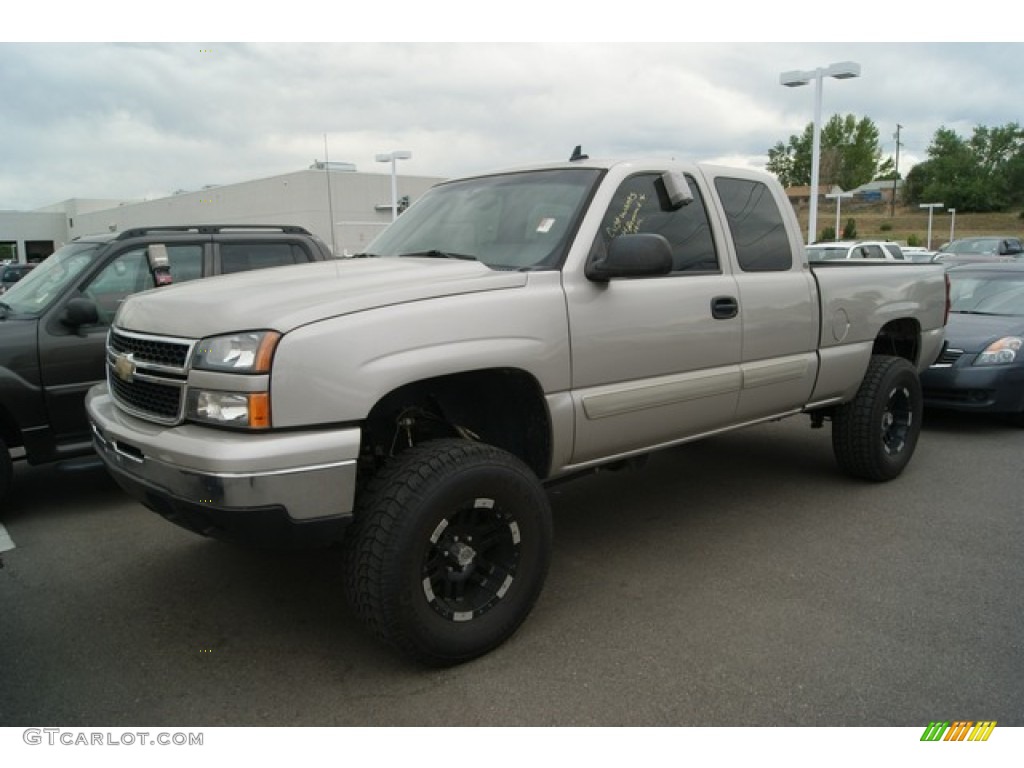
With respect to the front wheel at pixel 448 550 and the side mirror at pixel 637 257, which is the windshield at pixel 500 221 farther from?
the front wheel at pixel 448 550

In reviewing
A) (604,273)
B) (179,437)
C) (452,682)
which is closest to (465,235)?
(604,273)

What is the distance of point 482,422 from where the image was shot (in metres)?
3.57

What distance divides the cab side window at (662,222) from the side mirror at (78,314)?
356 cm

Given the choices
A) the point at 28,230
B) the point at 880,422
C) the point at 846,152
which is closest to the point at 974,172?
the point at 846,152

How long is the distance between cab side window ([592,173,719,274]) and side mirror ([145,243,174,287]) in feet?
11.7

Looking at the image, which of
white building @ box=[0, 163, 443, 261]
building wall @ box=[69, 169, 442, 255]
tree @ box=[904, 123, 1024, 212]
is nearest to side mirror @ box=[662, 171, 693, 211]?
white building @ box=[0, 163, 443, 261]

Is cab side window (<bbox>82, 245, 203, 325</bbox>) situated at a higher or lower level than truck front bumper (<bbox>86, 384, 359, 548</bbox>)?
higher

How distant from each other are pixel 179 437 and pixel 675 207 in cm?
261

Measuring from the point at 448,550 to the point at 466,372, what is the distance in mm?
704

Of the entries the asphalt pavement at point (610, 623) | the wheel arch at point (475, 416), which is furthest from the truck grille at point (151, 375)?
the asphalt pavement at point (610, 623)

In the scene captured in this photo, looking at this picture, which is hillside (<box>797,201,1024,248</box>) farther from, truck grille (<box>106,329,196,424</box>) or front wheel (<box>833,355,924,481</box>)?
truck grille (<box>106,329,196,424</box>)

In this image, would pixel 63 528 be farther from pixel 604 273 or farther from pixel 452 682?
pixel 604 273

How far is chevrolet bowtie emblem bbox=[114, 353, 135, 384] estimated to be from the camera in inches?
124

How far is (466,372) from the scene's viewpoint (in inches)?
123
